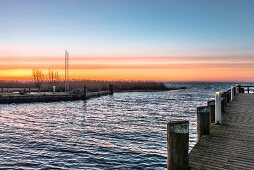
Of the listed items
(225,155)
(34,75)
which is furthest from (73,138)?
(34,75)

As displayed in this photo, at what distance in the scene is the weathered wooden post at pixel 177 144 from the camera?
7.07 meters

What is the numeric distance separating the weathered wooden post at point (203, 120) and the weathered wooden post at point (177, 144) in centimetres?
402

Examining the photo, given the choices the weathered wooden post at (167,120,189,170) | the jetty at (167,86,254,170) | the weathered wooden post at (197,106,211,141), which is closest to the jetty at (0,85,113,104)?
the jetty at (167,86,254,170)

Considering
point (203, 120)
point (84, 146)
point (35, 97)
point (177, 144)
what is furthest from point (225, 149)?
point (35, 97)

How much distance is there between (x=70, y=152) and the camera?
1727 centimetres

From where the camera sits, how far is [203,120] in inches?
440

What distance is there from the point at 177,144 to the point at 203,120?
434 cm

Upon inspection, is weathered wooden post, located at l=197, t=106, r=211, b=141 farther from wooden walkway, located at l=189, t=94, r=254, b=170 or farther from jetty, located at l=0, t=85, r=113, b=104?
jetty, located at l=0, t=85, r=113, b=104

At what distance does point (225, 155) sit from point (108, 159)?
26.1 ft

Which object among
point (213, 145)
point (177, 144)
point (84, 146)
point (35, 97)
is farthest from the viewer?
point (35, 97)

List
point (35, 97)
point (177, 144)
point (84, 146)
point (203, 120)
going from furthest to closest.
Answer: point (35, 97), point (84, 146), point (203, 120), point (177, 144)

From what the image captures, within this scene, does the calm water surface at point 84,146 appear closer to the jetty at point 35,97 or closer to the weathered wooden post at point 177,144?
the weathered wooden post at point 177,144

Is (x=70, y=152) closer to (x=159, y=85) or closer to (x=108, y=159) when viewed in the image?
(x=108, y=159)

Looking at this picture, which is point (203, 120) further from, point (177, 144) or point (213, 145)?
point (177, 144)
